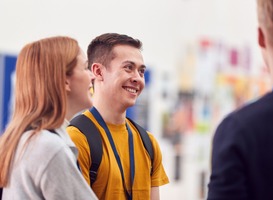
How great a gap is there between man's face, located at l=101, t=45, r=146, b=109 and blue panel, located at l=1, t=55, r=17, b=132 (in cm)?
273

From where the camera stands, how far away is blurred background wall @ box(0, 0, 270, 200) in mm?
5230

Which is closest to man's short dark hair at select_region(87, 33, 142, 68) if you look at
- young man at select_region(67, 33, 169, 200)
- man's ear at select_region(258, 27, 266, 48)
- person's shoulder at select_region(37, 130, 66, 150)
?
young man at select_region(67, 33, 169, 200)

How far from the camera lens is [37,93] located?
5.98 ft

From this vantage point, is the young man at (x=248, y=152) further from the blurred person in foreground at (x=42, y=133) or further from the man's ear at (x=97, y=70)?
the man's ear at (x=97, y=70)

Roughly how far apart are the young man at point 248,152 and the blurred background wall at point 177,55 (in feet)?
12.5

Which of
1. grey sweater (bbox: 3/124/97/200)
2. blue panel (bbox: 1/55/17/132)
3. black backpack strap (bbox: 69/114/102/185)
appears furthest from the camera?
blue panel (bbox: 1/55/17/132)

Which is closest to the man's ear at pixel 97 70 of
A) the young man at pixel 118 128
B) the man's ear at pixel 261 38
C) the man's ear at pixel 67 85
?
the young man at pixel 118 128

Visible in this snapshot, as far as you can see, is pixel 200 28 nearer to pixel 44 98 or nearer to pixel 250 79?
pixel 250 79

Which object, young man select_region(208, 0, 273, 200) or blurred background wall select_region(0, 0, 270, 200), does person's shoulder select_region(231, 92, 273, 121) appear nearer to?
young man select_region(208, 0, 273, 200)

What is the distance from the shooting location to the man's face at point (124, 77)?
223 centimetres

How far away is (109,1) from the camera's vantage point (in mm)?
6340

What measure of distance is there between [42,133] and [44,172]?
12 centimetres

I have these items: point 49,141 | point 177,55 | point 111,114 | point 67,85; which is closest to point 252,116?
point 49,141

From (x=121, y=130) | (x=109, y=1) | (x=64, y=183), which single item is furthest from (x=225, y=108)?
(x=64, y=183)
